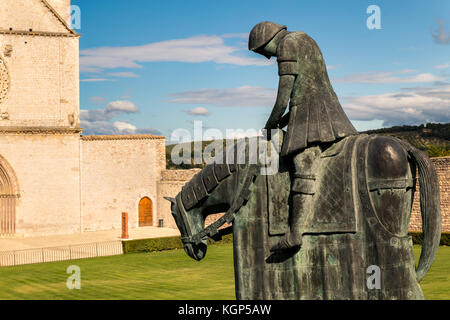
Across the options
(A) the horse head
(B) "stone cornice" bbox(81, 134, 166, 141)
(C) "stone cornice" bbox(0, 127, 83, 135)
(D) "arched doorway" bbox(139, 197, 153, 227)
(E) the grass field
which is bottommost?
(E) the grass field

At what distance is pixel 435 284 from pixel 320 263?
12458mm

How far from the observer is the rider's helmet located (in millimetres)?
6433

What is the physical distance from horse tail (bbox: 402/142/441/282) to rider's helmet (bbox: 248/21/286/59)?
188cm

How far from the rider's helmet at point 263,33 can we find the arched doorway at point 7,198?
30.1m

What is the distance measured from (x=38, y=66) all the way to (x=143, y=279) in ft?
64.0

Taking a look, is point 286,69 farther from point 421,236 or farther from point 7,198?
point 7,198

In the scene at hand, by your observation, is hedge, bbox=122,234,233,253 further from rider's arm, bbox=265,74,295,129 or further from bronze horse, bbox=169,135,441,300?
rider's arm, bbox=265,74,295,129

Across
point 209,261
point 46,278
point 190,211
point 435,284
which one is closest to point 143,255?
point 209,261

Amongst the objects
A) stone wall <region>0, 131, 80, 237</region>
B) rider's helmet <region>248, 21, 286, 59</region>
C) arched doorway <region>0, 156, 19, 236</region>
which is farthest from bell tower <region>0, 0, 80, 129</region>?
rider's helmet <region>248, 21, 286, 59</region>

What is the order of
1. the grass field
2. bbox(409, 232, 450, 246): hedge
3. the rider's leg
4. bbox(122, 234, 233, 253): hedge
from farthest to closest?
bbox(122, 234, 233, 253): hedge
bbox(409, 232, 450, 246): hedge
the grass field
the rider's leg

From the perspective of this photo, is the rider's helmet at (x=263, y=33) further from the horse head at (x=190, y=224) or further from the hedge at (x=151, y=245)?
the hedge at (x=151, y=245)

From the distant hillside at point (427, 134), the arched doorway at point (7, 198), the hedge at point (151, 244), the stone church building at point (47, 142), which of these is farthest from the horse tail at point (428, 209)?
the distant hillside at point (427, 134)

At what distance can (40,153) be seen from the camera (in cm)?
3509
